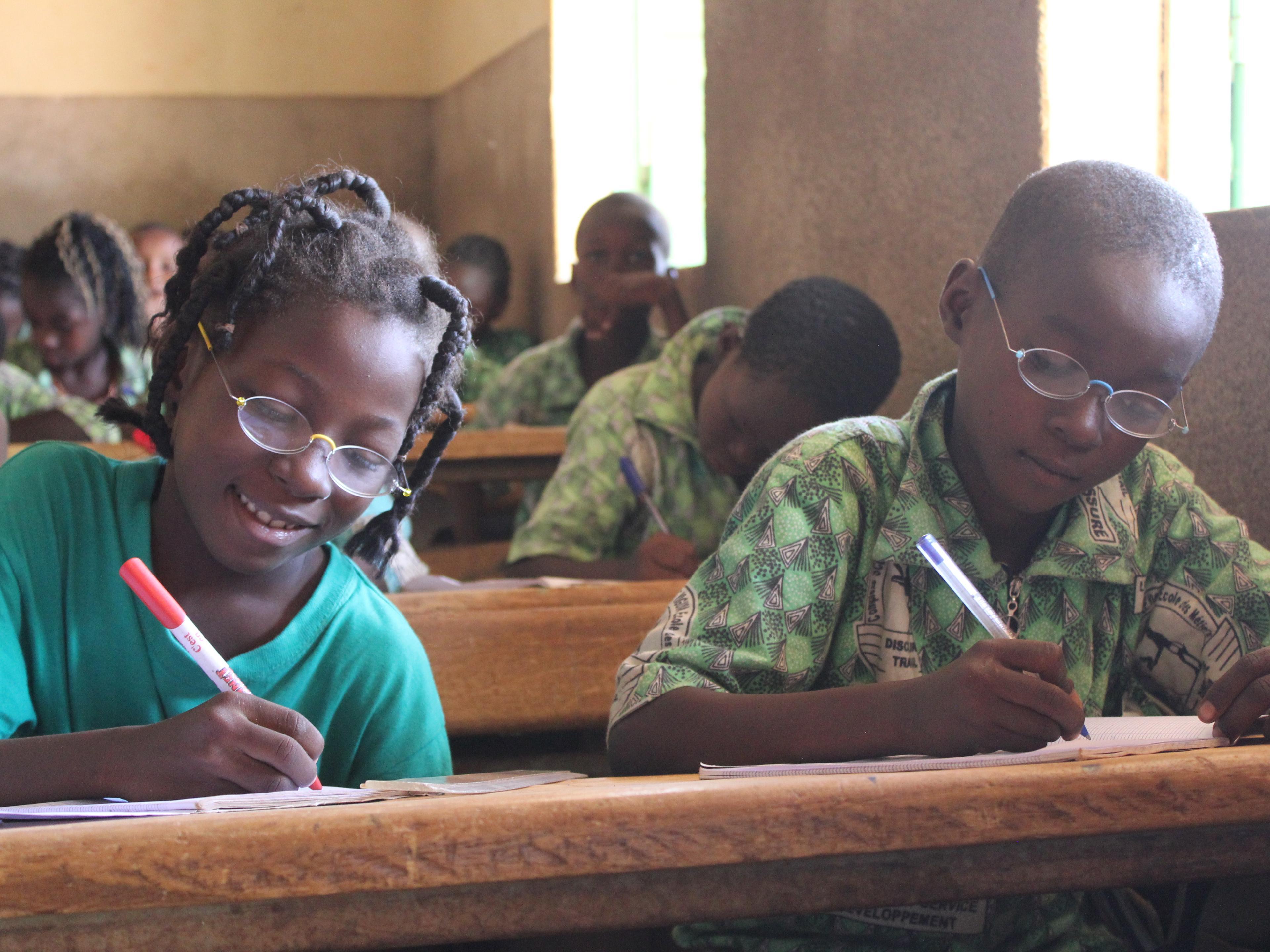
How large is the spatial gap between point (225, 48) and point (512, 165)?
259 centimetres

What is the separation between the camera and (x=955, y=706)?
39.0 inches

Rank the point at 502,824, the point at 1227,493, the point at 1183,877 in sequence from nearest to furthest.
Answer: the point at 502,824
the point at 1183,877
the point at 1227,493

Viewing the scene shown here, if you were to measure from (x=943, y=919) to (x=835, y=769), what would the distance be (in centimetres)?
43

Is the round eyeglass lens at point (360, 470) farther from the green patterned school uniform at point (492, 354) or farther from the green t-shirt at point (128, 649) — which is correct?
the green patterned school uniform at point (492, 354)

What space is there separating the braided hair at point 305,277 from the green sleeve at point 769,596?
36 centimetres

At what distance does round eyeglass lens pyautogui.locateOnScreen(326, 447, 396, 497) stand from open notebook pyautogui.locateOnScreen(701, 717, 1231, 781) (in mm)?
439

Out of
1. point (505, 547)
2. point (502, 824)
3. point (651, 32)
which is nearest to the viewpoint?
point (502, 824)

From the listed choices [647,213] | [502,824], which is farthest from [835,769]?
[647,213]

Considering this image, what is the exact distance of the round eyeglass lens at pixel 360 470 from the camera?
122 centimetres

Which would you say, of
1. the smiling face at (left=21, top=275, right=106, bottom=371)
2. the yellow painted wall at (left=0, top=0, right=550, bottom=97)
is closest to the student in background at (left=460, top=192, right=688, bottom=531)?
the smiling face at (left=21, top=275, right=106, bottom=371)

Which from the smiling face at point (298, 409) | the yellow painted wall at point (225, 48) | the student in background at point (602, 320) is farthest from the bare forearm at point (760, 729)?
the yellow painted wall at point (225, 48)

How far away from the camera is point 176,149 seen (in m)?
7.48

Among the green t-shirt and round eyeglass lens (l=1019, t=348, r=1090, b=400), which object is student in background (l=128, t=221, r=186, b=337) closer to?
the green t-shirt

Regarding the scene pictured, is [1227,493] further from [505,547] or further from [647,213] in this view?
[647,213]
